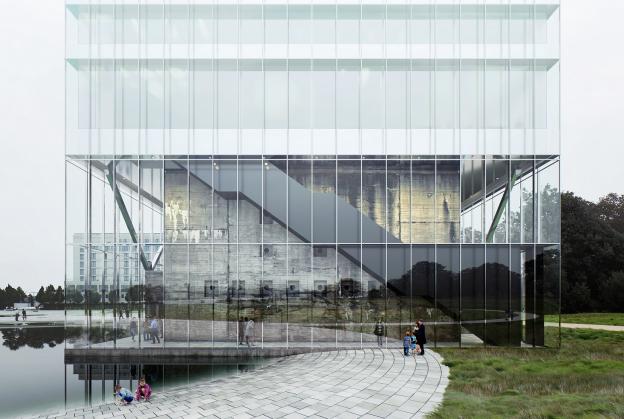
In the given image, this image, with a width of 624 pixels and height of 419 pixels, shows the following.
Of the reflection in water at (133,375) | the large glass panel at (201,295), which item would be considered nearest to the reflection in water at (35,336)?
the reflection in water at (133,375)

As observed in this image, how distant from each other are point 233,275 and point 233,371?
15.5 ft

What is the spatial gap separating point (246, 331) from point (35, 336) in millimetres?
18239

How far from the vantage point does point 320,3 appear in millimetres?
18469

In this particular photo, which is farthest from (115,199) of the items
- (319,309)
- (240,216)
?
(319,309)

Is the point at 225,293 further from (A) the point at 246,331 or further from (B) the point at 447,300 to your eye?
(B) the point at 447,300

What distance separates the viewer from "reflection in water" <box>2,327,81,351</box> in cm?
2081

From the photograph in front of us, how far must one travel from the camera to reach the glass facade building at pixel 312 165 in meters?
17.7

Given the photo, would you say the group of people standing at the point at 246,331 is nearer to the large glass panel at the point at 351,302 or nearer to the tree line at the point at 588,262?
the large glass panel at the point at 351,302

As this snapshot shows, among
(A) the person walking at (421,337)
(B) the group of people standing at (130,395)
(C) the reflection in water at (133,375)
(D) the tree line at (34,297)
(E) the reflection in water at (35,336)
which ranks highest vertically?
(A) the person walking at (421,337)

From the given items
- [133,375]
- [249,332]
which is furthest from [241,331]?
[133,375]

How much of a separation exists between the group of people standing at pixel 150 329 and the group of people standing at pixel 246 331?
411cm

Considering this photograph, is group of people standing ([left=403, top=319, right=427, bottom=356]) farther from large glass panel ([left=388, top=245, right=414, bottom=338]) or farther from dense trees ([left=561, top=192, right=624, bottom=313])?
dense trees ([left=561, top=192, right=624, bottom=313])

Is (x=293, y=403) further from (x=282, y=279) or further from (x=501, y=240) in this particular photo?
(x=501, y=240)

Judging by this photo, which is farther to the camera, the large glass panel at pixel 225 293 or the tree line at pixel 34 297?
the tree line at pixel 34 297
